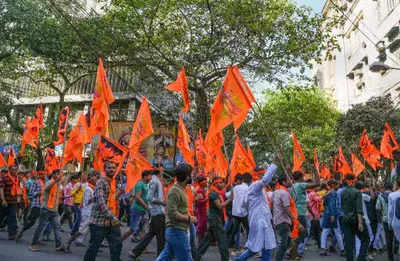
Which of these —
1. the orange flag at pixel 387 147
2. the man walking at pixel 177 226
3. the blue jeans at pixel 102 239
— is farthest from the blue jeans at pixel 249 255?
the orange flag at pixel 387 147

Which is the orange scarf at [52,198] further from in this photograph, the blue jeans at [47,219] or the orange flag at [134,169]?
the orange flag at [134,169]

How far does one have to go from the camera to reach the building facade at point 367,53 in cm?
2318

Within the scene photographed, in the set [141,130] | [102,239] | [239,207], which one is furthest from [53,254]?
[239,207]

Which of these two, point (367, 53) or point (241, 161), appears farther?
point (367, 53)

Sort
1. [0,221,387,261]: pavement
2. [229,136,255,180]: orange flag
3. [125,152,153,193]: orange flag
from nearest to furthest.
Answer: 1. [0,221,387,261]: pavement
2. [125,152,153,193]: orange flag
3. [229,136,255,180]: orange flag

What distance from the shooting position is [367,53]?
93.8 ft

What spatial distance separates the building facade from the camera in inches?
912

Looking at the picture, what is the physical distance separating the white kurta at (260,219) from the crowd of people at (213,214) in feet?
0.04

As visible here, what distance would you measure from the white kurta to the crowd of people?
0.04 feet

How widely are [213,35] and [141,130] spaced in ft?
23.6

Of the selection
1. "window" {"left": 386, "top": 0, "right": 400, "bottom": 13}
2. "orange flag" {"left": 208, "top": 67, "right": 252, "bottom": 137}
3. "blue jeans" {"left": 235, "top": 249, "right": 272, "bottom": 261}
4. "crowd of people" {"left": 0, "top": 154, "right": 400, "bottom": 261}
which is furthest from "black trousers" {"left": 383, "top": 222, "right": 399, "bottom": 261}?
"window" {"left": 386, "top": 0, "right": 400, "bottom": 13}

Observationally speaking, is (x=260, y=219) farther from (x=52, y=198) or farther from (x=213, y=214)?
(x=52, y=198)

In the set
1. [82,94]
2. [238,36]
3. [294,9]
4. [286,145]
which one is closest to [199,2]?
[238,36]

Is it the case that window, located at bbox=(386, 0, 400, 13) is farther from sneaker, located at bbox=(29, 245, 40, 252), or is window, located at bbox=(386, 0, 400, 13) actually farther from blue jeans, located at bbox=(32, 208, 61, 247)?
sneaker, located at bbox=(29, 245, 40, 252)
